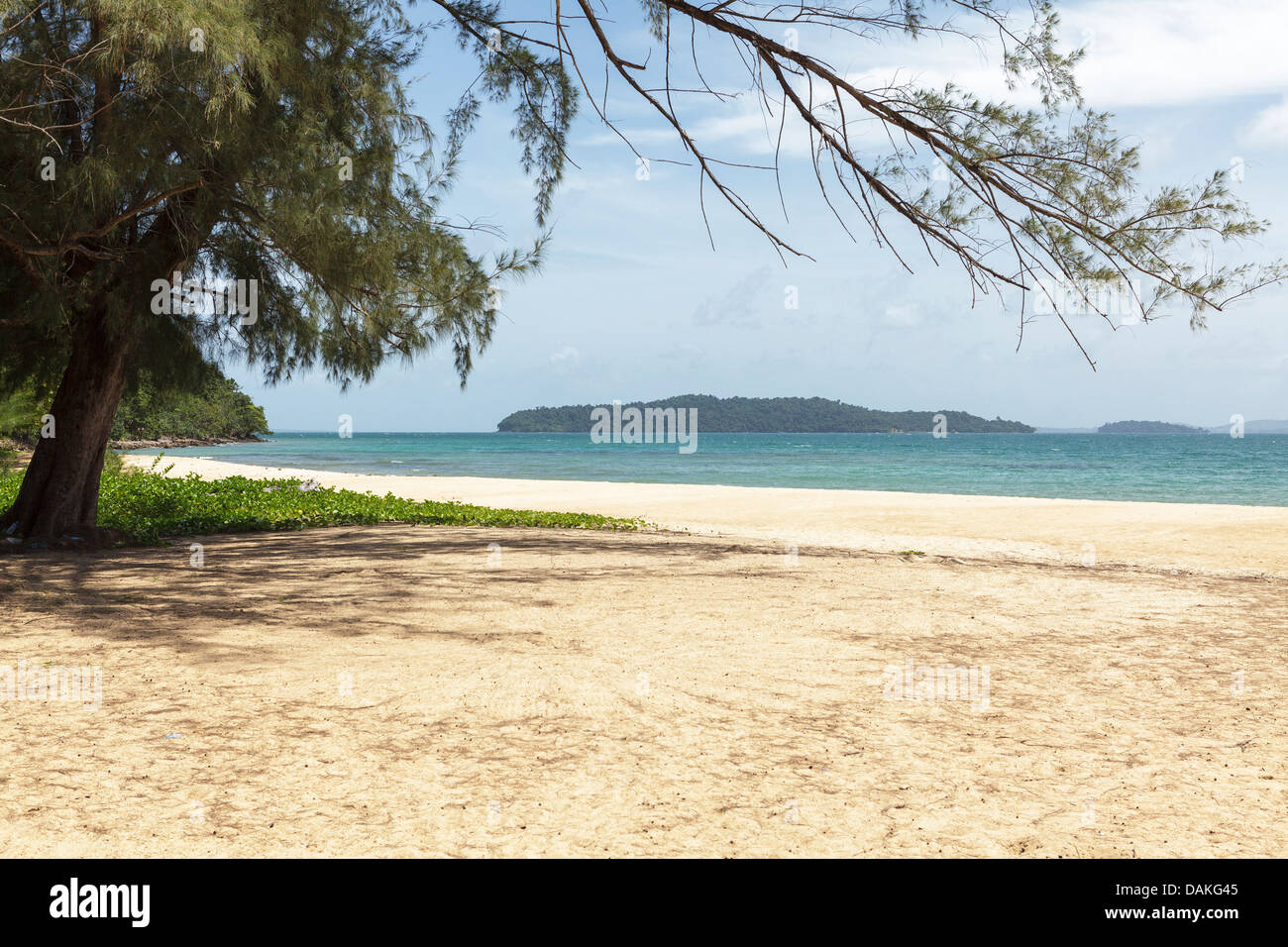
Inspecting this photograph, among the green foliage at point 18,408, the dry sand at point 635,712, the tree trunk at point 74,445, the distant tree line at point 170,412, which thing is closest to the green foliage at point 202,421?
the distant tree line at point 170,412

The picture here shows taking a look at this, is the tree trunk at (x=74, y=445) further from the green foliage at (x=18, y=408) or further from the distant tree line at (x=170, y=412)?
the green foliage at (x=18, y=408)

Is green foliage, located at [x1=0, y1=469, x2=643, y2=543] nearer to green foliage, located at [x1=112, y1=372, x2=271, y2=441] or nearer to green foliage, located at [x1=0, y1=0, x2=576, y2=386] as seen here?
green foliage, located at [x1=0, y1=0, x2=576, y2=386]

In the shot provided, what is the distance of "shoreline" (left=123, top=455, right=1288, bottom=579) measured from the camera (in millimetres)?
11508

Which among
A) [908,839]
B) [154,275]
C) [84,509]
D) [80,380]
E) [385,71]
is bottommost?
[908,839]

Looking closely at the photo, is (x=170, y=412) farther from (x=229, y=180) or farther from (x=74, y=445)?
(x=229, y=180)

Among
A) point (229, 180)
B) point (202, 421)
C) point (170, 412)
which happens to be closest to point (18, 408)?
point (229, 180)

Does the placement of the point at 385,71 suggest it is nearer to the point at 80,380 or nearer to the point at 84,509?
the point at 80,380

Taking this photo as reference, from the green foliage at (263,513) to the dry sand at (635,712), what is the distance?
3.10 m

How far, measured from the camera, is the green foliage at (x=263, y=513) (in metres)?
12.8

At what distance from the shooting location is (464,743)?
4188mm

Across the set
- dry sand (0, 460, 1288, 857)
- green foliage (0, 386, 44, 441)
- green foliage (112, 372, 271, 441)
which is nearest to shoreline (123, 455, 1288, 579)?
dry sand (0, 460, 1288, 857)

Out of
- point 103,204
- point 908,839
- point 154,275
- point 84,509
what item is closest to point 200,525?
point 84,509

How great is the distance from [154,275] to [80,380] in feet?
5.76

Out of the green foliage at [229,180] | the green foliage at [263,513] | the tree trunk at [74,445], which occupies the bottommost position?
the green foliage at [263,513]
